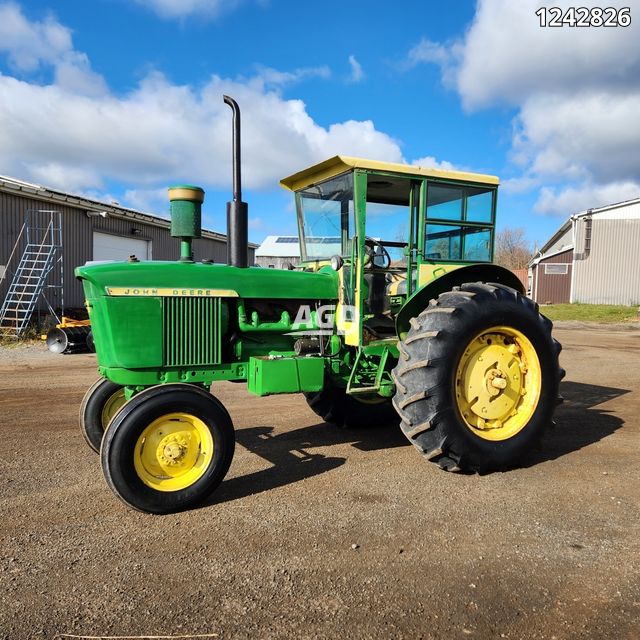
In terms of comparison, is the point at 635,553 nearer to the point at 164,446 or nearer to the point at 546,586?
the point at 546,586

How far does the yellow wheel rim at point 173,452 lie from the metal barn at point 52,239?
11.0m

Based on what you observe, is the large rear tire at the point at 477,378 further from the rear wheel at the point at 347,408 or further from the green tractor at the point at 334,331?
the rear wheel at the point at 347,408

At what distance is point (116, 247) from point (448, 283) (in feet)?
48.5

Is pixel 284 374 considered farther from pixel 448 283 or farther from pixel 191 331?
pixel 448 283

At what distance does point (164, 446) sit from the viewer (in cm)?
368

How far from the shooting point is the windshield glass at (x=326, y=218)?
4755mm

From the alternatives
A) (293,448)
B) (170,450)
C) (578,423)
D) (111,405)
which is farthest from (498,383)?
(111,405)

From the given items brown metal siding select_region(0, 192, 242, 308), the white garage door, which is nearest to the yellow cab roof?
brown metal siding select_region(0, 192, 242, 308)

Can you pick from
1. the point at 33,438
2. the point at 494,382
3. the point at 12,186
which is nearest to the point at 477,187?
the point at 494,382

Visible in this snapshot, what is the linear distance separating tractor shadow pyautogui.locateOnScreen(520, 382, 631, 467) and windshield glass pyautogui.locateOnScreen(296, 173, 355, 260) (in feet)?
7.95

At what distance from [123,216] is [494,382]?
15.3m

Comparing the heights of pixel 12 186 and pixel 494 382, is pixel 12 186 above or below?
above

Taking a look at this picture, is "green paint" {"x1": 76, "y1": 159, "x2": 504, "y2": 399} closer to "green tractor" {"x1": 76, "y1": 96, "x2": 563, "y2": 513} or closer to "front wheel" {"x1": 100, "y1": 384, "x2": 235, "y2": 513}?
"green tractor" {"x1": 76, "y1": 96, "x2": 563, "y2": 513}

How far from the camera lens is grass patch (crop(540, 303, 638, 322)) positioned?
75.6 ft
